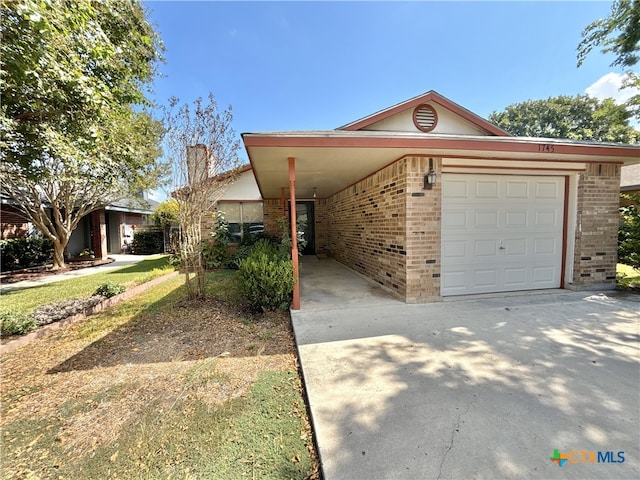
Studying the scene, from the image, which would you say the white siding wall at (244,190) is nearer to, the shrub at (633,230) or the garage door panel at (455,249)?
the garage door panel at (455,249)

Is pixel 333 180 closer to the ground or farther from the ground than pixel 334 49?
closer to the ground

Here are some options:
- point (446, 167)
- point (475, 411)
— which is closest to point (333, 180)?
point (446, 167)

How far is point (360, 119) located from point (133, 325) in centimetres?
680

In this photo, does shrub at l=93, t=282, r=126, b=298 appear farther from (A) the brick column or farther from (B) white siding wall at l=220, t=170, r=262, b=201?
(A) the brick column

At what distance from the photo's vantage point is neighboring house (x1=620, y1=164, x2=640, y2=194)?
31.7 ft

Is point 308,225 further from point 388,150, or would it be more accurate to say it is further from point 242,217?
point 388,150

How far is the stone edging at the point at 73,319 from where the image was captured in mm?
3565

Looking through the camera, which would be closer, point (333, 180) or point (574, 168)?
point (574, 168)

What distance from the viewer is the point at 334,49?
27.4 ft

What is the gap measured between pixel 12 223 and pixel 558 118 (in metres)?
41.2

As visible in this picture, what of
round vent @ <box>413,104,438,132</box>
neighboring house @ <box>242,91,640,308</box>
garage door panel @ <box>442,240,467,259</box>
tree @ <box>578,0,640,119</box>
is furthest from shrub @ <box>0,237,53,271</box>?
tree @ <box>578,0,640,119</box>

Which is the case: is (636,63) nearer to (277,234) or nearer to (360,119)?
(360,119)

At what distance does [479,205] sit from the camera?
509 centimetres

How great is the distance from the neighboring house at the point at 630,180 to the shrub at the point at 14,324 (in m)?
16.7
